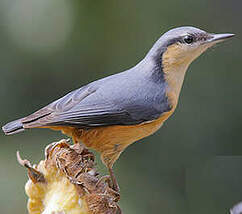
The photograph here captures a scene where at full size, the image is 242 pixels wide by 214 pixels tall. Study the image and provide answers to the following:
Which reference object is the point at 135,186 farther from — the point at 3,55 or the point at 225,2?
the point at 225,2

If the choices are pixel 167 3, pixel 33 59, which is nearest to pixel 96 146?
pixel 33 59

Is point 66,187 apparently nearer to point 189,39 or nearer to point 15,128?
point 15,128

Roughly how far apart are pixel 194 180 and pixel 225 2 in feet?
4.84

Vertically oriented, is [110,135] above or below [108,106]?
below

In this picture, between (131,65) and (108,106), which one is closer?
(108,106)

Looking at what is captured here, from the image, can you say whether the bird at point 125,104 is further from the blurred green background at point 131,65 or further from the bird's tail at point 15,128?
the blurred green background at point 131,65

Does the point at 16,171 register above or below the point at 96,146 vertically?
below

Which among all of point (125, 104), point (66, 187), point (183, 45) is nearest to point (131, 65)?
point (183, 45)

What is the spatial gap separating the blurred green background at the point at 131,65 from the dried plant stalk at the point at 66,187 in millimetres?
1509

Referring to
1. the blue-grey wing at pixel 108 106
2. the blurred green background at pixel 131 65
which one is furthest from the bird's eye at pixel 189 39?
the blurred green background at pixel 131 65

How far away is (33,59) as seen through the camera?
3.55 m

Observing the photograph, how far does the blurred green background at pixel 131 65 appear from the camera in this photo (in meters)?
3.19

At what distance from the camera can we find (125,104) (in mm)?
1932

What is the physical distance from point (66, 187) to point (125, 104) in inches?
20.8
